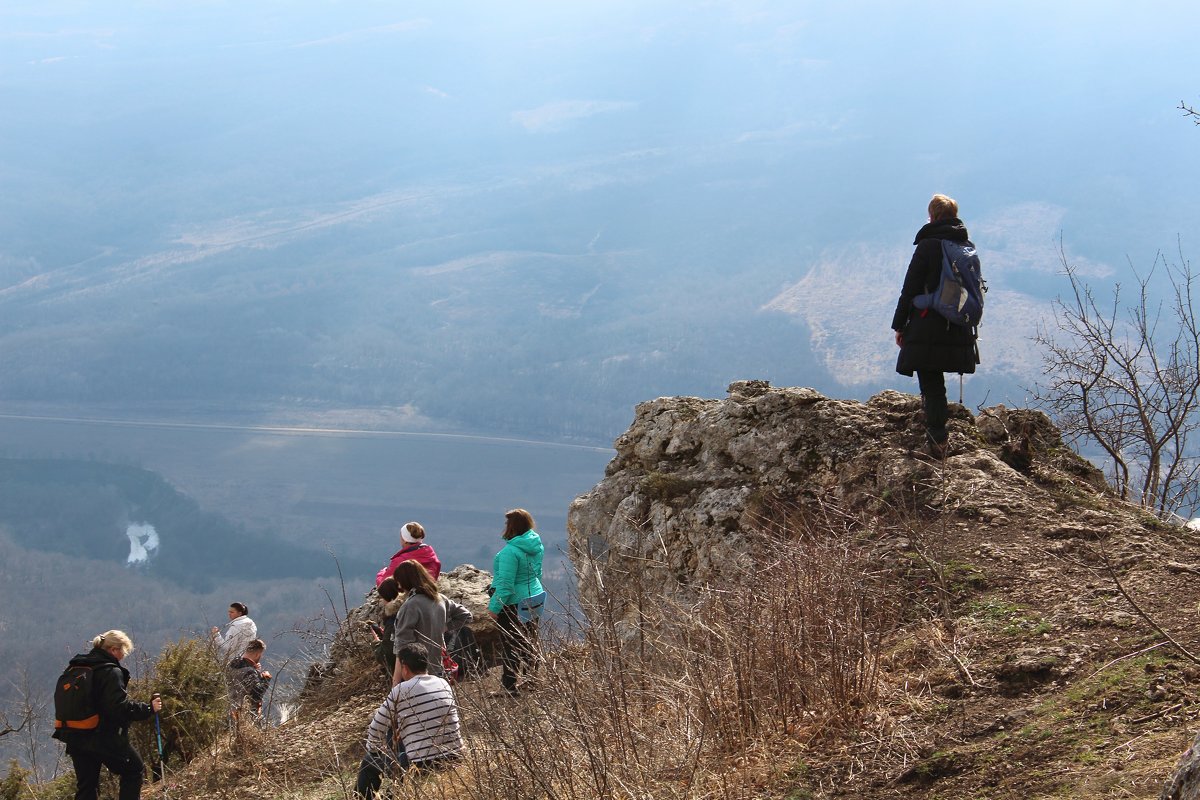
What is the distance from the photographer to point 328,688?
10.0 m

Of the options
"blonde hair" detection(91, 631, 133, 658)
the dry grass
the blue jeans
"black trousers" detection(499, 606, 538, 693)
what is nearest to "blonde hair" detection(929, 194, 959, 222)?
the dry grass

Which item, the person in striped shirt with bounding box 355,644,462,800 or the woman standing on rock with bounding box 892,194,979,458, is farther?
the woman standing on rock with bounding box 892,194,979,458

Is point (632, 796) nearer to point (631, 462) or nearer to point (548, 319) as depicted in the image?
point (631, 462)

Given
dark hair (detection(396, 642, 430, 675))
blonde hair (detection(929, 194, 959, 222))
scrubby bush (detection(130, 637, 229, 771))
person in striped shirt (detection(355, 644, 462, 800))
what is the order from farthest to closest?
1. scrubby bush (detection(130, 637, 229, 771))
2. blonde hair (detection(929, 194, 959, 222))
3. dark hair (detection(396, 642, 430, 675))
4. person in striped shirt (detection(355, 644, 462, 800))

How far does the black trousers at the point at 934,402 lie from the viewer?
752 cm

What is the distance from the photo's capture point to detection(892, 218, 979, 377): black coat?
23.7 feet

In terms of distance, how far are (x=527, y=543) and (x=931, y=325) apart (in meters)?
3.30

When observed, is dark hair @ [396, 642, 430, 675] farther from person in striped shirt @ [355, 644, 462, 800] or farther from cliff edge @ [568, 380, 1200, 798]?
cliff edge @ [568, 380, 1200, 798]

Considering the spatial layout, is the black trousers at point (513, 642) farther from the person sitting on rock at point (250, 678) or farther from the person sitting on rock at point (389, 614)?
the person sitting on rock at point (250, 678)

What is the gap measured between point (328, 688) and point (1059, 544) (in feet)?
21.8

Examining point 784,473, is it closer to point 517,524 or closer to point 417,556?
point 517,524

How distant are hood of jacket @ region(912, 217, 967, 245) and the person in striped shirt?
4227 mm

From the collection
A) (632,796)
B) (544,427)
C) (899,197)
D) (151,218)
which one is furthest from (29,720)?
(151,218)

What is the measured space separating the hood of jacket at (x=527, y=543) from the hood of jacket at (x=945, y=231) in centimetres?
350
